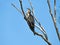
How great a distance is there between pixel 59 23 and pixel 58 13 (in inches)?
4.9

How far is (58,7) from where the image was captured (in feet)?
8.22

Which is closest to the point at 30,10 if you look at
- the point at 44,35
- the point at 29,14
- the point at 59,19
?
the point at 29,14

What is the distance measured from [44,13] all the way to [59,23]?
194 millimetres

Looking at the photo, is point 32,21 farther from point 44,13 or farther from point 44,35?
point 44,13

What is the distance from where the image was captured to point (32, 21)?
1.41 meters

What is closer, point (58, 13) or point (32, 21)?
point (32, 21)

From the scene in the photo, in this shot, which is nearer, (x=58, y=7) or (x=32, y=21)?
(x=32, y=21)

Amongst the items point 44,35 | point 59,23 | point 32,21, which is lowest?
point 59,23

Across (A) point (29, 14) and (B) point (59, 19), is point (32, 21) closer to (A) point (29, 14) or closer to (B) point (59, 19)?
(A) point (29, 14)

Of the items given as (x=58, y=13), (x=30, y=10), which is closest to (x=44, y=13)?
(x=58, y=13)

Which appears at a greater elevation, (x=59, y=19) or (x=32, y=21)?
(x=32, y=21)

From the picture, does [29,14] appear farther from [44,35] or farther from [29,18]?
[44,35]

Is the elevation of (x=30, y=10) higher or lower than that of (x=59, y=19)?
higher

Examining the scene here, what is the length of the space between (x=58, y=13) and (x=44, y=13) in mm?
152
